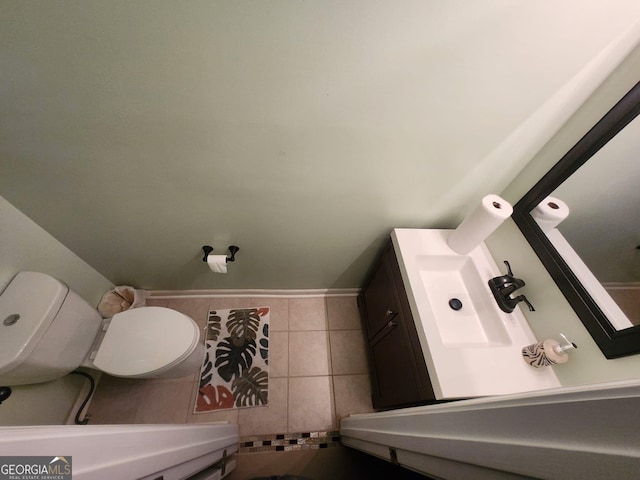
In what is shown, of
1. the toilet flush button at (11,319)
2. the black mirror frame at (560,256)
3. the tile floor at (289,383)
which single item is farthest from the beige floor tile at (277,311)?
the black mirror frame at (560,256)

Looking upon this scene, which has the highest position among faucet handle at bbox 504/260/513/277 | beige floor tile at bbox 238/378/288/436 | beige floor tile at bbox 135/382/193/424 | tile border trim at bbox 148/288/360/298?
tile border trim at bbox 148/288/360/298

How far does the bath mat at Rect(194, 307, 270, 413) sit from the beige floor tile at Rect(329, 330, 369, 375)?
49 centimetres

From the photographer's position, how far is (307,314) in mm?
1837

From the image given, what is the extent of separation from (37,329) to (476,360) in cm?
183

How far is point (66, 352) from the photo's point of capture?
1.12 meters

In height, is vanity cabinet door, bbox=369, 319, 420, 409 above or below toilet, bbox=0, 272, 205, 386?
below

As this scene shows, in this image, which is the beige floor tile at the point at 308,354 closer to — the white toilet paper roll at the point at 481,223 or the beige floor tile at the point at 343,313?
the beige floor tile at the point at 343,313

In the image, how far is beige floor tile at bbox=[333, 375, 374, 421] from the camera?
150cm

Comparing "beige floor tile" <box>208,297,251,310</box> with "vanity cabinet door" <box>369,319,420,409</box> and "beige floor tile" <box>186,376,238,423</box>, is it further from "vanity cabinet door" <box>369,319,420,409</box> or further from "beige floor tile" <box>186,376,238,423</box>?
"vanity cabinet door" <box>369,319,420,409</box>

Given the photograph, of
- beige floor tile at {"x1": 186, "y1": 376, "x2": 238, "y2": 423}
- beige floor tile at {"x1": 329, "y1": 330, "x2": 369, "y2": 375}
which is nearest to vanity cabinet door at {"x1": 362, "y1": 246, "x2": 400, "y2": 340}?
beige floor tile at {"x1": 329, "y1": 330, "x2": 369, "y2": 375}

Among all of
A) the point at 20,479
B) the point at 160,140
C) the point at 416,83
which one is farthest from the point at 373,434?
the point at 160,140

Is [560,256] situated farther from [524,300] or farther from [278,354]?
[278,354]

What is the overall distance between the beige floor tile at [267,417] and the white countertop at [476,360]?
3.56 ft

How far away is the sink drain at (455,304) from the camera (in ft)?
3.51
